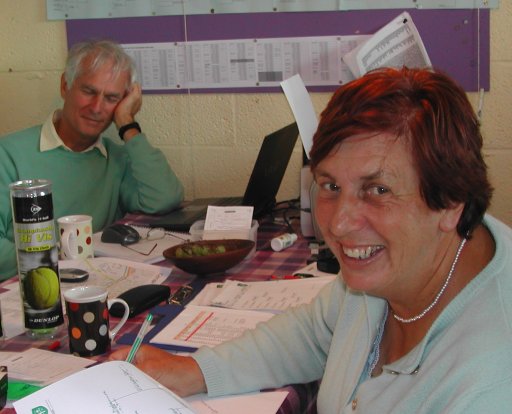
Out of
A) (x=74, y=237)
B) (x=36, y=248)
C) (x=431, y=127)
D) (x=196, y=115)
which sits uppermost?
(x=431, y=127)

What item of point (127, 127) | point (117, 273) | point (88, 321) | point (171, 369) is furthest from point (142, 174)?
point (171, 369)

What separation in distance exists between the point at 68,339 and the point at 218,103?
1.41m

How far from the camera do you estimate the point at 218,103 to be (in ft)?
8.36

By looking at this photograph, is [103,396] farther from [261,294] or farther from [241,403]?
[261,294]

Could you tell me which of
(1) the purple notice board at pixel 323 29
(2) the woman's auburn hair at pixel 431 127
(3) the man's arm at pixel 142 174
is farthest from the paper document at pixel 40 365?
(1) the purple notice board at pixel 323 29

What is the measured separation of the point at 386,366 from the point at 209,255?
27.6 inches

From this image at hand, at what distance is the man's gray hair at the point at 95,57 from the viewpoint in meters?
2.42

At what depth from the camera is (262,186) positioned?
2.14 meters

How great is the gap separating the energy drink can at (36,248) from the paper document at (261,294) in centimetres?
32

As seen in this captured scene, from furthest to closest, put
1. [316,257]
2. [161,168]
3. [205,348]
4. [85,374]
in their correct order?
[161,168], [316,257], [205,348], [85,374]

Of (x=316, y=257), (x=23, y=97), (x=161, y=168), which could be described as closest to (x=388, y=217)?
(x=316, y=257)

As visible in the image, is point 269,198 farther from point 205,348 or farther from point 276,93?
point 205,348

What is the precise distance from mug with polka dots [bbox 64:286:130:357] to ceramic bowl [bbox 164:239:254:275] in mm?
400

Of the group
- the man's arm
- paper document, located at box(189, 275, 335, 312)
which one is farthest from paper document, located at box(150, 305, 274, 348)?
the man's arm
